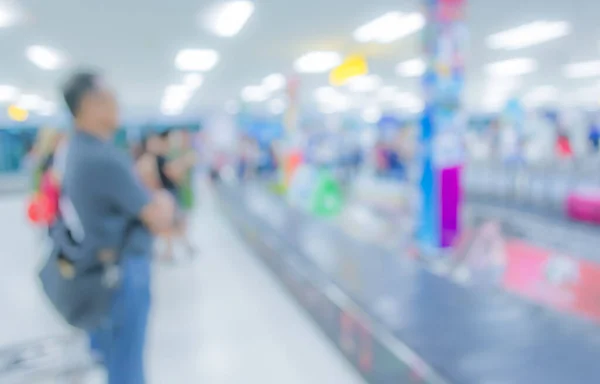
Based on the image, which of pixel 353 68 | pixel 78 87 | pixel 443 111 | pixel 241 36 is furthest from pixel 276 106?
pixel 78 87

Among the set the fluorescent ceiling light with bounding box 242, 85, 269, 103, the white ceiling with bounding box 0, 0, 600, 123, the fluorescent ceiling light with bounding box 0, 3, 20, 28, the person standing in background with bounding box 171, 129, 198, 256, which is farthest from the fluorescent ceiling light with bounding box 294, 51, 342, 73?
the fluorescent ceiling light with bounding box 0, 3, 20, 28

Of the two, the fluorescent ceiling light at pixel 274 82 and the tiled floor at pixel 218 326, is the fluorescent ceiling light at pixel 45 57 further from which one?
the fluorescent ceiling light at pixel 274 82

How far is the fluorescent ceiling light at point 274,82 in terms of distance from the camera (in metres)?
14.3

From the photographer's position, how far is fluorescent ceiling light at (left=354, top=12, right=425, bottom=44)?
7.36m

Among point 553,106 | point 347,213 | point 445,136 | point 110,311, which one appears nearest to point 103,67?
point 347,213

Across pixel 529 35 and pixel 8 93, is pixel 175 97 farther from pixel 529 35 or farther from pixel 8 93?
A: pixel 529 35

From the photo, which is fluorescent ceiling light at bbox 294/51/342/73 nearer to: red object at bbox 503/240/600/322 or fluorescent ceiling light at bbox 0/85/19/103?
red object at bbox 503/240/600/322

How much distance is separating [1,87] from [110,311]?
588 inches

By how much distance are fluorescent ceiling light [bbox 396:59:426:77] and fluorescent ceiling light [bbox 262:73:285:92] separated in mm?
3396

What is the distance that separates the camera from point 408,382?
236 centimetres

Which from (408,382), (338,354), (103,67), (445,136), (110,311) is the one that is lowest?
(338,354)

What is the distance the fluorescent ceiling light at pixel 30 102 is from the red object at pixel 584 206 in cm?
1594

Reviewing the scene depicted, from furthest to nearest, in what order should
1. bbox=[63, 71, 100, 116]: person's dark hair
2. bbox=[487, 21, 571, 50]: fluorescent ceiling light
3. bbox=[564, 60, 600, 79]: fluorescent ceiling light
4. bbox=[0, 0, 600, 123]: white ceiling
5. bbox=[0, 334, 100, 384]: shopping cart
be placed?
bbox=[564, 60, 600, 79]: fluorescent ceiling light < bbox=[487, 21, 571, 50]: fluorescent ceiling light < bbox=[0, 0, 600, 123]: white ceiling < bbox=[0, 334, 100, 384]: shopping cart < bbox=[63, 71, 100, 116]: person's dark hair

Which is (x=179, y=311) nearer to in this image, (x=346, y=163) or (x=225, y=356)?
(x=225, y=356)
